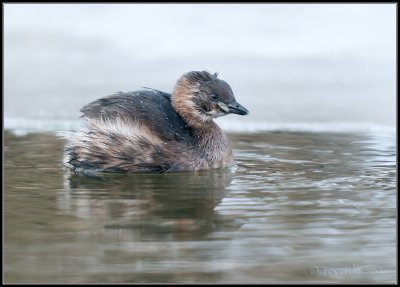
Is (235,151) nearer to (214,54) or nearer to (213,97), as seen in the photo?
(213,97)

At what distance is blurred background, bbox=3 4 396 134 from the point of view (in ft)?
35.9

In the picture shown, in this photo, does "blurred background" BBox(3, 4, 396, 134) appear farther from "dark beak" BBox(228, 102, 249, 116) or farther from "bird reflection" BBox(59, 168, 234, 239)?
"bird reflection" BBox(59, 168, 234, 239)

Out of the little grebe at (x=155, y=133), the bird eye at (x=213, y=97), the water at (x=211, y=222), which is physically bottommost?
the water at (x=211, y=222)

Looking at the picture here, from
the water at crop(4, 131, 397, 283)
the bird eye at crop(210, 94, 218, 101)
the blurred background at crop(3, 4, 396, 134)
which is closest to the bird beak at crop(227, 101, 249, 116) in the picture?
the bird eye at crop(210, 94, 218, 101)

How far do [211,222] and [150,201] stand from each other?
77 cm

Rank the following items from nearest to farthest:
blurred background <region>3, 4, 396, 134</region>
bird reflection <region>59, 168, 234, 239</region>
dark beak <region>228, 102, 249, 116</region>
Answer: bird reflection <region>59, 168, 234, 239</region>
dark beak <region>228, 102, 249, 116</region>
blurred background <region>3, 4, 396, 134</region>

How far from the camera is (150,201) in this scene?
5.76 m

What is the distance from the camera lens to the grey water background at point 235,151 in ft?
14.2

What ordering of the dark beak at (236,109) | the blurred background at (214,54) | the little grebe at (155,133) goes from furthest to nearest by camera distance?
the blurred background at (214,54) < the dark beak at (236,109) < the little grebe at (155,133)

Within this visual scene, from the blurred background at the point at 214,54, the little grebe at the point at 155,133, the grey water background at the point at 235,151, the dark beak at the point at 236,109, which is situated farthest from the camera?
the blurred background at the point at 214,54

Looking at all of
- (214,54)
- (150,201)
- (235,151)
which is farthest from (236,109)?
(214,54)

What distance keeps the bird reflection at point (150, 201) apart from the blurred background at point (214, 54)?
367 centimetres

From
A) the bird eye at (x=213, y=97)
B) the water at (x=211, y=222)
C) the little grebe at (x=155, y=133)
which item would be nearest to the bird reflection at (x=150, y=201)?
the water at (x=211, y=222)

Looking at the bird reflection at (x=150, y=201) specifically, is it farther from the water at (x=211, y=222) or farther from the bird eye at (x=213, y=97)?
the bird eye at (x=213, y=97)
